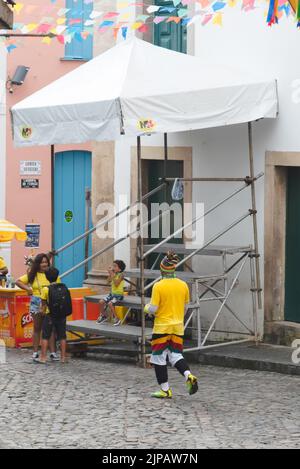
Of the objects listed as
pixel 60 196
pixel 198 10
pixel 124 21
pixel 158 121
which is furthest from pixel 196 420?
pixel 60 196

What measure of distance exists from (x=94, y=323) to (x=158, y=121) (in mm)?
3045

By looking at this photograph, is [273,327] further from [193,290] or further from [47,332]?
[47,332]

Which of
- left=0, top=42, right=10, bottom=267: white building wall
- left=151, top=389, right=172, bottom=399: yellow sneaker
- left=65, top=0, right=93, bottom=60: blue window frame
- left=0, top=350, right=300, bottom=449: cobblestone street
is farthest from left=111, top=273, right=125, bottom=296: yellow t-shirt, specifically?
left=0, top=42, right=10, bottom=267: white building wall

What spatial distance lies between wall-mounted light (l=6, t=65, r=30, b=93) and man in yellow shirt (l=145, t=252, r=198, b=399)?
1144 cm

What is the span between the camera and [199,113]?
15.9m

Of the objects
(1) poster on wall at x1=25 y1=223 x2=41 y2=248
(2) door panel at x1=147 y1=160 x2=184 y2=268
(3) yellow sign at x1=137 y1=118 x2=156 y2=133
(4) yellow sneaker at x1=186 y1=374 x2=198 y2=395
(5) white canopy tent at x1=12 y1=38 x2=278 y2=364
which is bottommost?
(4) yellow sneaker at x1=186 y1=374 x2=198 y2=395

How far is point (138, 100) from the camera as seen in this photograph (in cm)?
1554

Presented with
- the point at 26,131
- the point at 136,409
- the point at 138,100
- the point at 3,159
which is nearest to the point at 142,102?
the point at 138,100

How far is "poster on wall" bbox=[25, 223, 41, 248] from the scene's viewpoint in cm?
2472

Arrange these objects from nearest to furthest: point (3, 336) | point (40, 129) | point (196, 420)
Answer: point (196, 420)
point (40, 129)
point (3, 336)

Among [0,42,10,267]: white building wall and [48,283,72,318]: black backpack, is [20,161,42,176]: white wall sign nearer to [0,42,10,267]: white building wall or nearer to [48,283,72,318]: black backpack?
[0,42,10,267]: white building wall

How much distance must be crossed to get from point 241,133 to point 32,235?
813cm

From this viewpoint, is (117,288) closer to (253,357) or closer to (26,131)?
(253,357)

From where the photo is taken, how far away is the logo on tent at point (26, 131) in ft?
55.6
